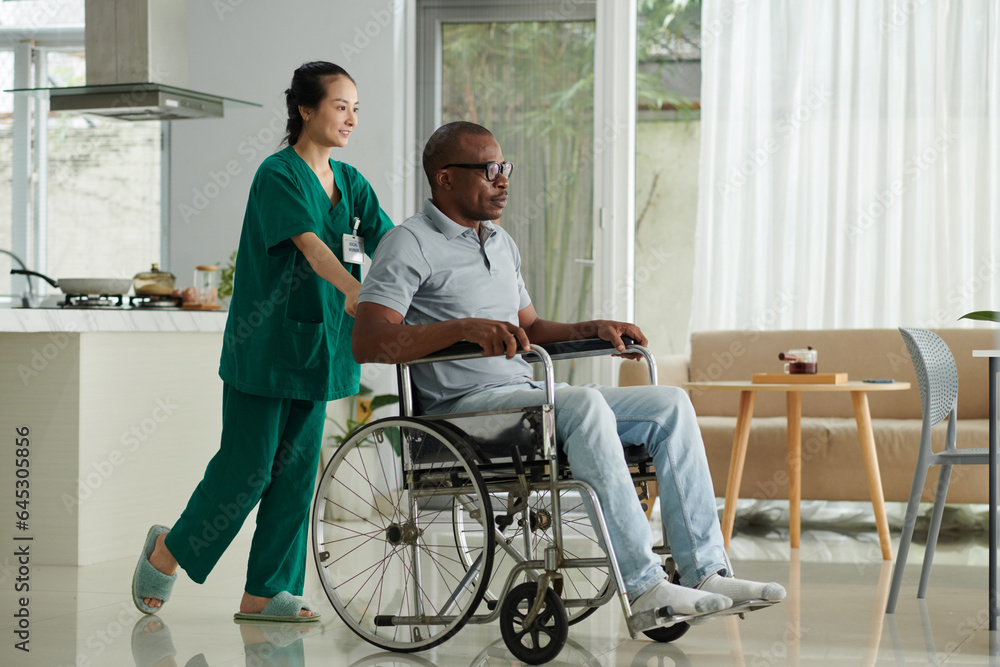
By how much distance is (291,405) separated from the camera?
2670 millimetres

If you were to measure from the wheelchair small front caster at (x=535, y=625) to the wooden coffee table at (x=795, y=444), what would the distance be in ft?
5.06

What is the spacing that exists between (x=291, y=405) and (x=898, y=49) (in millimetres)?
3314

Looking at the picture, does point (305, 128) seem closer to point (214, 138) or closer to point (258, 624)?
point (258, 624)

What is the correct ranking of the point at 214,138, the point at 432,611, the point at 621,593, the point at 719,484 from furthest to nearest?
the point at 214,138 < the point at 719,484 < the point at 432,611 < the point at 621,593

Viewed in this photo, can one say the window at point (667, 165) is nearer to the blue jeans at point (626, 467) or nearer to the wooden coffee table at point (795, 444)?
the wooden coffee table at point (795, 444)

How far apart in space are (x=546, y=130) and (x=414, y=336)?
9.80 ft

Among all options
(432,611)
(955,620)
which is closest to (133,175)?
(432,611)

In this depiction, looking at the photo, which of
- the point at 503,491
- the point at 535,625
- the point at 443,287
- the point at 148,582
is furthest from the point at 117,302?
the point at 535,625

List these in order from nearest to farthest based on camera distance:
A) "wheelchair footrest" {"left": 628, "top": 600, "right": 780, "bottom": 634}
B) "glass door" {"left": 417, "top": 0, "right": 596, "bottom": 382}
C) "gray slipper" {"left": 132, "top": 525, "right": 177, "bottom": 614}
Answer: "wheelchair footrest" {"left": 628, "top": 600, "right": 780, "bottom": 634} < "gray slipper" {"left": 132, "top": 525, "right": 177, "bottom": 614} < "glass door" {"left": 417, "top": 0, "right": 596, "bottom": 382}

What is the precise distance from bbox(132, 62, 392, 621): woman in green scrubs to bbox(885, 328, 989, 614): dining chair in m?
1.37

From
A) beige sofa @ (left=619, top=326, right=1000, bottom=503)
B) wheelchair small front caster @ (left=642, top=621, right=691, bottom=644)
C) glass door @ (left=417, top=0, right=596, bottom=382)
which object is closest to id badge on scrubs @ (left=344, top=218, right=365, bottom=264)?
wheelchair small front caster @ (left=642, top=621, right=691, bottom=644)

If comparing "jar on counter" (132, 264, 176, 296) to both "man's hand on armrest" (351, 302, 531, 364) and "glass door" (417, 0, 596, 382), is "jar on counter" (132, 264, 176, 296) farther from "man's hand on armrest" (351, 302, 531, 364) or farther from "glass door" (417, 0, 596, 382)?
"man's hand on armrest" (351, 302, 531, 364)

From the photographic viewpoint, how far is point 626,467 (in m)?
2.04

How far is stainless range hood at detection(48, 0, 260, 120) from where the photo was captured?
3852 mm
